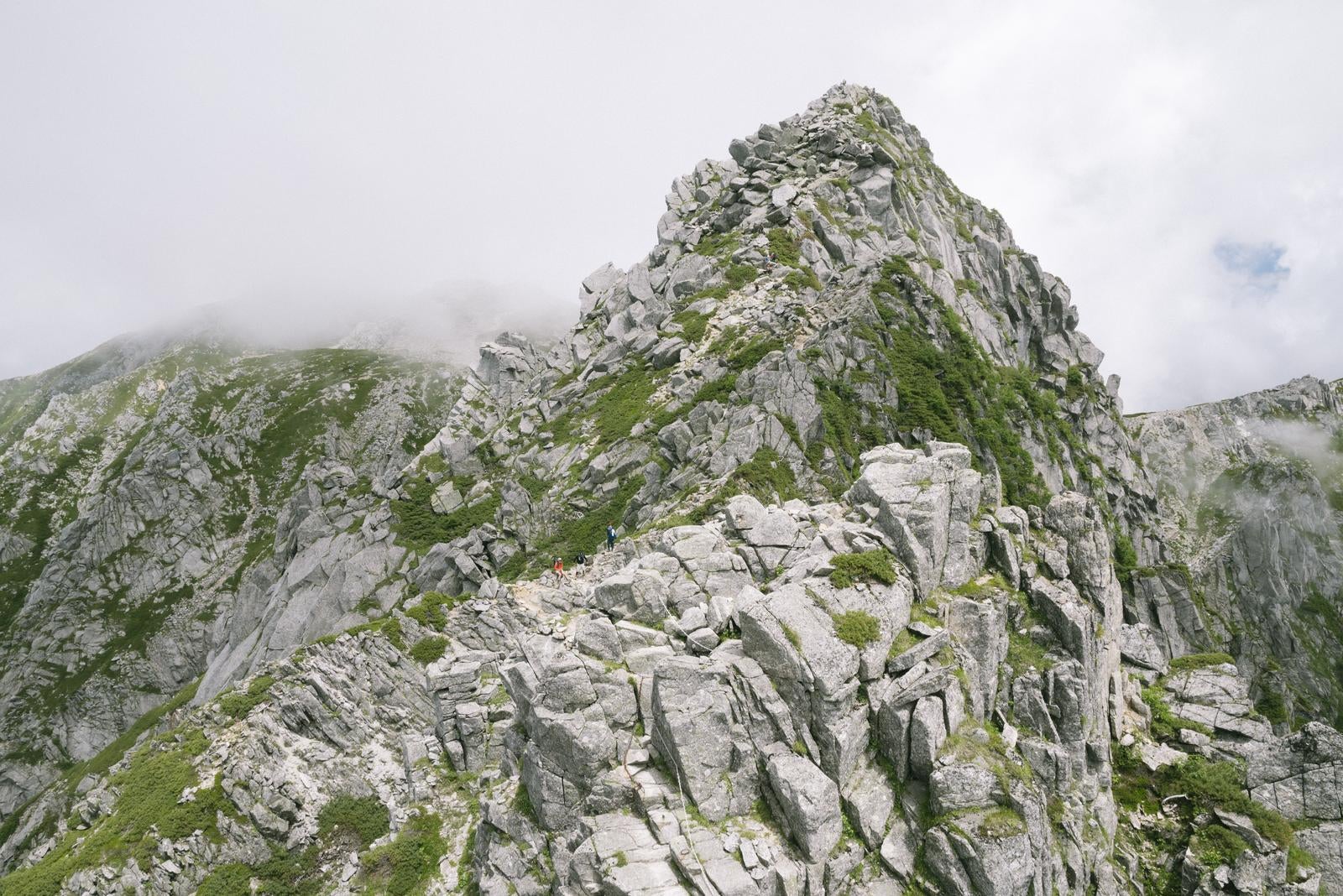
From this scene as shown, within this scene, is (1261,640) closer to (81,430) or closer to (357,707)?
(357,707)

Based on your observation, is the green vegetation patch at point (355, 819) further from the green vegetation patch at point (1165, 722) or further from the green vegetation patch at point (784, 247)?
the green vegetation patch at point (784, 247)

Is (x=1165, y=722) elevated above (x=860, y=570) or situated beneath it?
situated beneath

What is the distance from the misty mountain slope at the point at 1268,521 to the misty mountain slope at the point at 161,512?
13659 cm

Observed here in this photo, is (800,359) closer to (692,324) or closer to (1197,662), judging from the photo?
(692,324)

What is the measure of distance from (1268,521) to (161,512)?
21958 cm

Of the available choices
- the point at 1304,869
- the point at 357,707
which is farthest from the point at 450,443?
the point at 1304,869

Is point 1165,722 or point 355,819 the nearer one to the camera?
point 1165,722

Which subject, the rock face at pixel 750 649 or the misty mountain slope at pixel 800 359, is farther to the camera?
the misty mountain slope at pixel 800 359

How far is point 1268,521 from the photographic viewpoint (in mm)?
113125

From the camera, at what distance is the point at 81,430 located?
15262 cm

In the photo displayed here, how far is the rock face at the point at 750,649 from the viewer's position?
1586cm

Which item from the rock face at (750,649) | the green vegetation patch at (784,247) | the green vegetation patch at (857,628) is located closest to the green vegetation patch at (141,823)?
the rock face at (750,649)

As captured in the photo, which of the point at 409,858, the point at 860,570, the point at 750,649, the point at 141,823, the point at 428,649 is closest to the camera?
the point at 750,649

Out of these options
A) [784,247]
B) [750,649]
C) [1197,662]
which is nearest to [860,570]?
[750,649]
